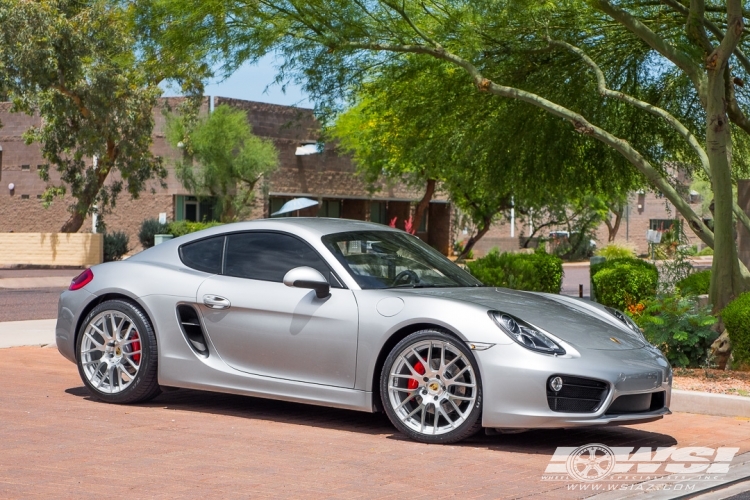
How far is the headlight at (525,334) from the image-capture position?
6.66 m

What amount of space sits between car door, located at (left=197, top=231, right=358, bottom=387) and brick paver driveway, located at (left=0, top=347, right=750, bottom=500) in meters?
0.44

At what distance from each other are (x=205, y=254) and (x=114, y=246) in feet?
105

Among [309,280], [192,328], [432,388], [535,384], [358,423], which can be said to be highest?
[309,280]

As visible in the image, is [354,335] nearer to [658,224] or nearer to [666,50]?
[666,50]

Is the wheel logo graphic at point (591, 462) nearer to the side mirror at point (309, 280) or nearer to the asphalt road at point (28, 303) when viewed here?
the side mirror at point (309, 280)

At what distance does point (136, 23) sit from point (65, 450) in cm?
849

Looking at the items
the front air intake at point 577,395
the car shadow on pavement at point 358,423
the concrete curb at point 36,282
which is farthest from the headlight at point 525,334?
the concrete curb at point 36,282

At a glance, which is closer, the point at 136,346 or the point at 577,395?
the point at 577,395

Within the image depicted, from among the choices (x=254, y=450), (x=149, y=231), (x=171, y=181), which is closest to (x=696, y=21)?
(x=254, y=450)

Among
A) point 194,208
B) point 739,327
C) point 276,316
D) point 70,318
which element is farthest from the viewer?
point 194,208

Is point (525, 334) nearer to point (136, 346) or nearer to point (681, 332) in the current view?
point (136, 346)

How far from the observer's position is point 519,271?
16.3 metres

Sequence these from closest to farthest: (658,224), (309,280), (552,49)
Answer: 1. (309,280)
2. (552,49)
3. (658,224)

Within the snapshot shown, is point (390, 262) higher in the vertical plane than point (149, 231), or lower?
higher
